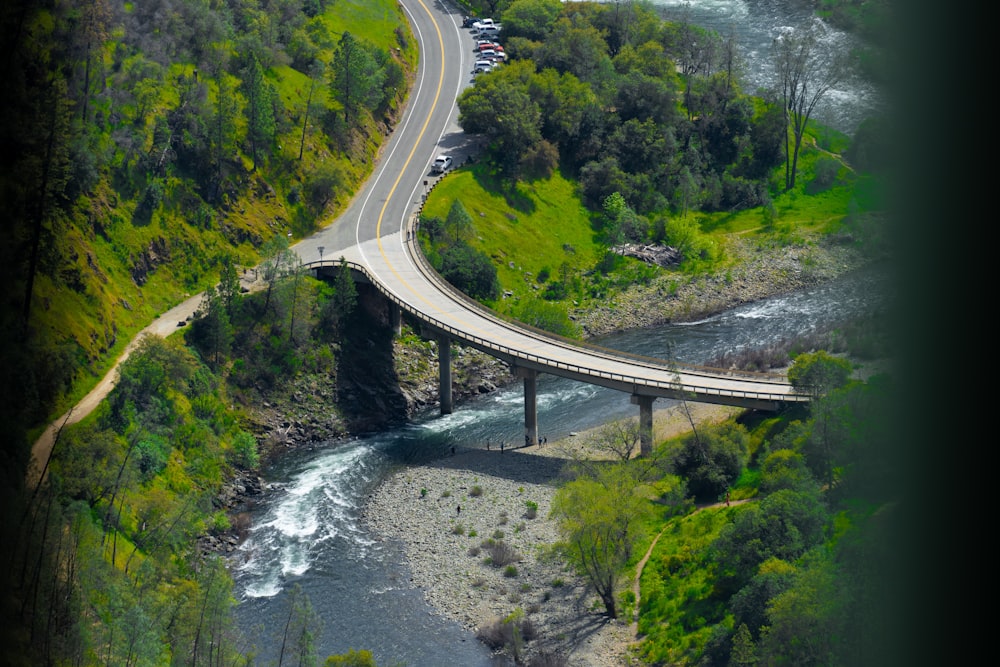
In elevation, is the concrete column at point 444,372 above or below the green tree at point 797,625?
below

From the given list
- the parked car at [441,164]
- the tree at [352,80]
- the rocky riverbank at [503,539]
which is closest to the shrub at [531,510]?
the rocky riverbank at [503,539]

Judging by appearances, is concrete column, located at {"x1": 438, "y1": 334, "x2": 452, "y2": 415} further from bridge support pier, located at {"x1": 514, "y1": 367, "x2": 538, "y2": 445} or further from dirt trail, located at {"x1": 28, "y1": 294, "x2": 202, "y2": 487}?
dirt trail, located at {"x1": 28, "y1": 294, "x2": 202, "y2": 487}

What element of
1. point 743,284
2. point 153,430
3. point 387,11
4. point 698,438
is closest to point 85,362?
point 153,430

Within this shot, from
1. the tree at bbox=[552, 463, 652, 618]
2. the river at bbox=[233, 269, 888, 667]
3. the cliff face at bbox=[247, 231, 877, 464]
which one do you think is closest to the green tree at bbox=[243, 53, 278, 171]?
the cliff face at bbox=[247, 231, 877, 464]

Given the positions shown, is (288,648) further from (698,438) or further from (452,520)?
(698,438)

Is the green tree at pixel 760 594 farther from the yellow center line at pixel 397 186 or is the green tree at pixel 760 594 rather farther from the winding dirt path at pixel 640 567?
the yellow center line at pixel 397 186

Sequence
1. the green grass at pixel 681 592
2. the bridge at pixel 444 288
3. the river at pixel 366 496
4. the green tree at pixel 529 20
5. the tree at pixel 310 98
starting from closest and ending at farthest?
the green grass at pixel 681 592 < the river at pixel 366 496 < the bridge at pixel 444 288 < the tree at pixel 310 98 < the green tree at pixel 529 20
